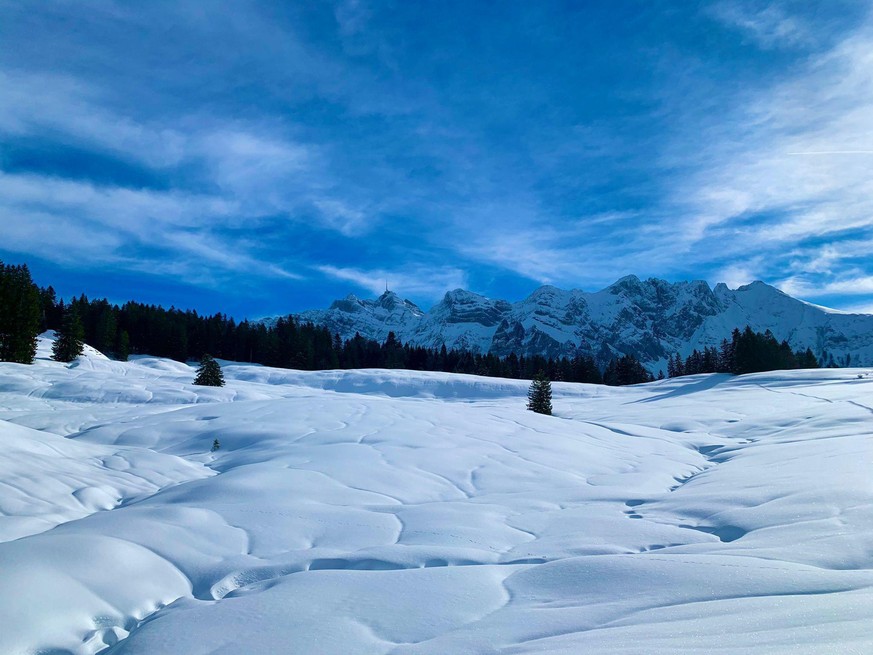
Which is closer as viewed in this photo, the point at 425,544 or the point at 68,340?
the point at 425,544

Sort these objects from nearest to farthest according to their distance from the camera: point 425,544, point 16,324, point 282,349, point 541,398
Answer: point 425,544
point 541,398
point 16,324
point 282,349

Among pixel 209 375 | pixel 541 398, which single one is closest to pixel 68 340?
pixel 209 375

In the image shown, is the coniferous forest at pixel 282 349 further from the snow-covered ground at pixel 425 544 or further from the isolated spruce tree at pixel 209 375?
the snow-covered ground at pixel 425 544

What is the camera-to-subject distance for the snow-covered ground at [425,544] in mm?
3279

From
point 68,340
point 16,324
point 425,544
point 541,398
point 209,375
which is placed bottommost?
point 425,544

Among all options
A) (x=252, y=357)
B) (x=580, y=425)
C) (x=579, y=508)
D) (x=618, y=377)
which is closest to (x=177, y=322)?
(x=252, y=357)

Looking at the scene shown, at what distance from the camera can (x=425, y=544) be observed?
556 centimetres

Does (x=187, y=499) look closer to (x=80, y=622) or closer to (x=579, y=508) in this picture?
(x=80, y=622)

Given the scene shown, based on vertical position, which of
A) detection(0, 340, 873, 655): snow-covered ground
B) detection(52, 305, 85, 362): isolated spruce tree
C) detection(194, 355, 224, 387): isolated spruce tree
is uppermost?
detection(52, 305, 85, 362): isolated spruce tree

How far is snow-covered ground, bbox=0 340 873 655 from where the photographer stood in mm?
3279

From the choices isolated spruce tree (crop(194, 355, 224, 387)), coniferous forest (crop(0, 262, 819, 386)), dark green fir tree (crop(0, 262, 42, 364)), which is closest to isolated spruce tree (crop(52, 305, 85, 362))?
dark green fir tree (crop(0, 262, 42, 364))

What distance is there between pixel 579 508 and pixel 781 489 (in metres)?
2.73

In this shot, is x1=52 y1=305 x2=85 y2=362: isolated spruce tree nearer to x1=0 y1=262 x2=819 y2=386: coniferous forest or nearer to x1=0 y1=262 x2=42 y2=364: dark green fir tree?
x1=0 y1=262 x2=42 y2=364: dark green fir tree

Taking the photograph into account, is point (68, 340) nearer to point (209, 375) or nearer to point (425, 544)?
point (209, 375)
